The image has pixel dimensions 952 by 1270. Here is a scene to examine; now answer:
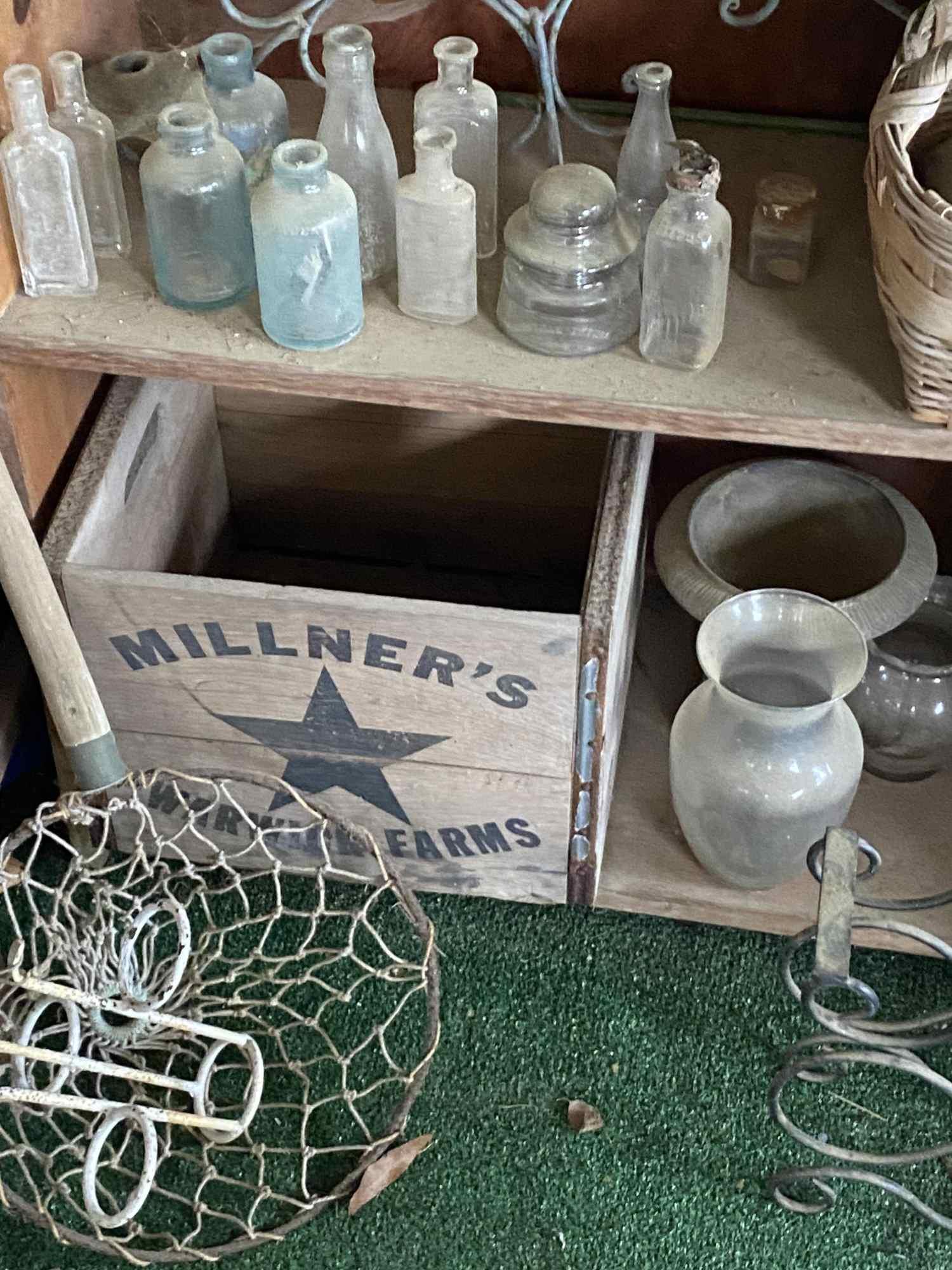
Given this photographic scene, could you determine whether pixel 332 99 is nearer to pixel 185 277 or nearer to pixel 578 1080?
pixel 185 277

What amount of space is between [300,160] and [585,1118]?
797 mm

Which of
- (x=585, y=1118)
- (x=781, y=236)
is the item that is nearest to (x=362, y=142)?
(x=781, y=236)

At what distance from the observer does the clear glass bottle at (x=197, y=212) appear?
3.76 feet

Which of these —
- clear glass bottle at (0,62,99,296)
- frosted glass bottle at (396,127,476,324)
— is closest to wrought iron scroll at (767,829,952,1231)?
frosted glass bottle at (396,127,476,324)

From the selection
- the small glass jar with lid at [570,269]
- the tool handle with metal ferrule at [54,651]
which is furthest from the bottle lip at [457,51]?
the tool handle with metal ferrule at [54,651]

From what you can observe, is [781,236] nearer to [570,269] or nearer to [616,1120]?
[570,269]

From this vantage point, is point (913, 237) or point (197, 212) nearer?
point (913, 237)

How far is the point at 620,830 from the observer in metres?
1.44

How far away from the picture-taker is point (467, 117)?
1.22 m

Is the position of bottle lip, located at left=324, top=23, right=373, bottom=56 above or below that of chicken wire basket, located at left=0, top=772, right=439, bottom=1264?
above

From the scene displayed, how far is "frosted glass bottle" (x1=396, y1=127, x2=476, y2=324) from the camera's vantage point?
1133mm

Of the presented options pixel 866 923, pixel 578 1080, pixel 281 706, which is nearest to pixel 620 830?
pixel 578 1080

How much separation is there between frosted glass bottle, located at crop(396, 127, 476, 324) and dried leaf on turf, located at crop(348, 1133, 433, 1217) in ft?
2.19

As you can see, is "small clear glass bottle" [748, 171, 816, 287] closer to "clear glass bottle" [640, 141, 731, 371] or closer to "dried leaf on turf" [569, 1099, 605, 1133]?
"clear glass bottle" [640, 141, 731, 371]
